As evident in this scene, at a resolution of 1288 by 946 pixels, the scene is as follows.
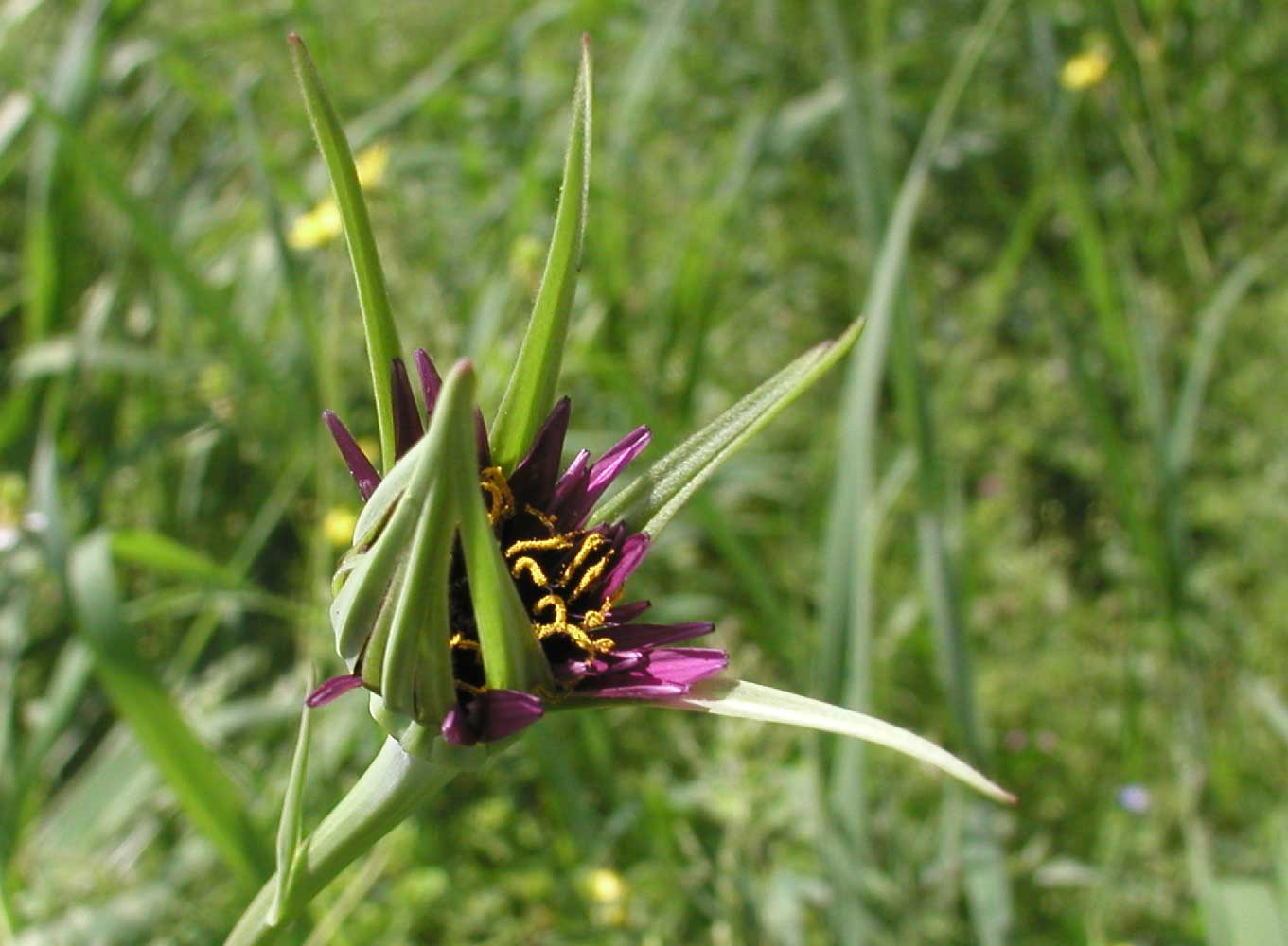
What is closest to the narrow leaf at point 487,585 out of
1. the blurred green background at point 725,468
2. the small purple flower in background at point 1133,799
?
the blurred green background at point 725,468

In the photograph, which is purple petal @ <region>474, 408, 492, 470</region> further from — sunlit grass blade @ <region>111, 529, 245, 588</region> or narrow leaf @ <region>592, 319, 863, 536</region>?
sunlit grass blade @ <region>111, 529, 245, 588</region>

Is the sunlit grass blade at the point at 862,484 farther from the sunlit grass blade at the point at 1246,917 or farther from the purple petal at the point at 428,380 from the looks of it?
the purple petal at the point at 428,380

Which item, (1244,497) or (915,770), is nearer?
(915,770)

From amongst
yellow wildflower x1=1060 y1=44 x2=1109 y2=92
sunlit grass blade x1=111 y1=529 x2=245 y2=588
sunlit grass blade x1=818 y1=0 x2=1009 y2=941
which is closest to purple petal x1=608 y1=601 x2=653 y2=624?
sunlit grass blade x1=818 y1=0 x2=1009 y2=941

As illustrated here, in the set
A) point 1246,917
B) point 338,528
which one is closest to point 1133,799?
point 1246,917

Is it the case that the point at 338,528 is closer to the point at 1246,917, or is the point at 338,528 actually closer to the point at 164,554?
the point at 164,554

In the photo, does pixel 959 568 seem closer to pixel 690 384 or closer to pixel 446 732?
pixel 690 384

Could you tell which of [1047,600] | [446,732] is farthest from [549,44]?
[446,732]
